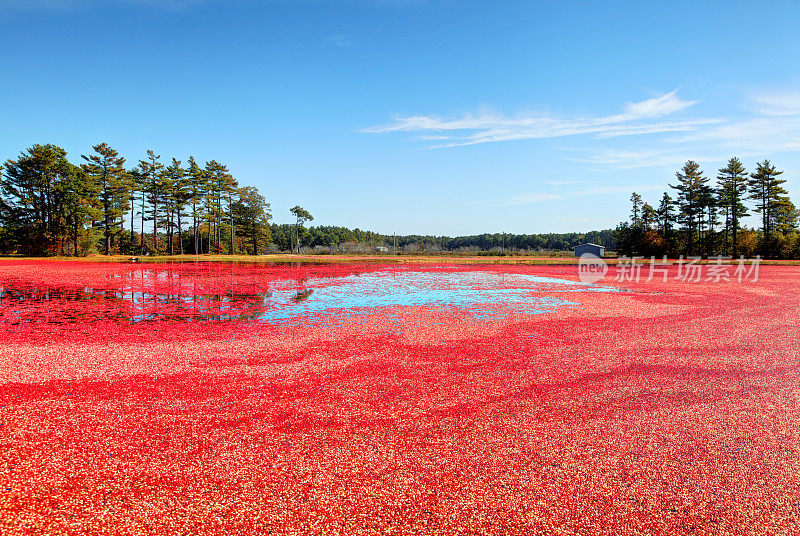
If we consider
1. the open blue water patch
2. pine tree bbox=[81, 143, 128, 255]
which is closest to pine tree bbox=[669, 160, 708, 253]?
the open blue water patch

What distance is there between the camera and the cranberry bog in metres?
3.18

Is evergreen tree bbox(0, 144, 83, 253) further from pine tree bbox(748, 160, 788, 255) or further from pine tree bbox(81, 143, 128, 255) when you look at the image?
pine tree bbox(748, 160, 788, 255)

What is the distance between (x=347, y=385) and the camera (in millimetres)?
6078

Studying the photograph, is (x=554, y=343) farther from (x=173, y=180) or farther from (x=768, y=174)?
(x=768, y=174)

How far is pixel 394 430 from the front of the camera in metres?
4.60

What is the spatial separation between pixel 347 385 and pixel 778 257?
67.7 meters

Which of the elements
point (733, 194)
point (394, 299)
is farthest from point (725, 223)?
point (394, 299)

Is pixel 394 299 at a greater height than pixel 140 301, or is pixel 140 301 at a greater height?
pixel 140 301

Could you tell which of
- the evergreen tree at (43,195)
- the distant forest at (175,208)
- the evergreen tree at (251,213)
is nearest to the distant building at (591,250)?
the distant forest at (175,208)

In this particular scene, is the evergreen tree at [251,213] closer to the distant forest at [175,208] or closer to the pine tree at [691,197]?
the distant forest at [175,208]

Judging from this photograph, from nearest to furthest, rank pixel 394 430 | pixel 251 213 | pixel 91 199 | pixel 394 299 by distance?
pixel 394 430, pixel 394 299, pixel 91 199, pixel 251 213

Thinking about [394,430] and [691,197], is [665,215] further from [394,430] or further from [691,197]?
[394,430]

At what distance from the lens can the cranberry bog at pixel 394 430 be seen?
318 cm

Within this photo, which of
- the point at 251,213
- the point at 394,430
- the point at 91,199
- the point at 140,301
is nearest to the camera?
the point at 394,430
